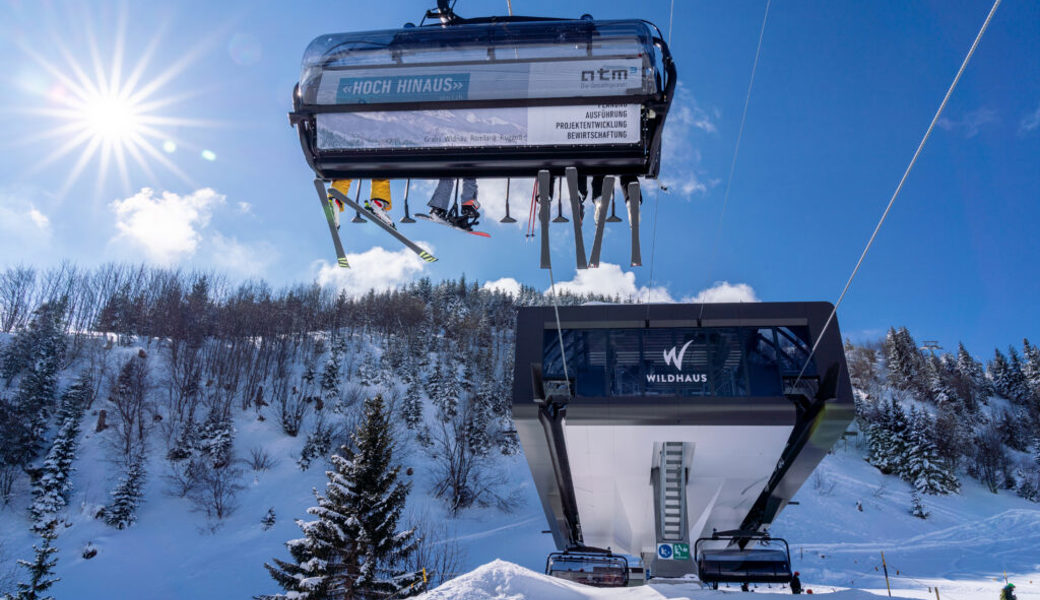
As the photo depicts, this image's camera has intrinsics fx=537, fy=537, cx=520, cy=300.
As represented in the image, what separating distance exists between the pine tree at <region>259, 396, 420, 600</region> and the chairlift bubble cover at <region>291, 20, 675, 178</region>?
12890mm

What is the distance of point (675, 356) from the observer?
15.6 meters

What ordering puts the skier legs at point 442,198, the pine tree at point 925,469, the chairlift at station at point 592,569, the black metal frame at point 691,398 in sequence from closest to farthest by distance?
the skier legs at point 442,198 < the chairlift at station at point 592,569 < the black metal frame at point 691,398 < the pine tree at point 925,469

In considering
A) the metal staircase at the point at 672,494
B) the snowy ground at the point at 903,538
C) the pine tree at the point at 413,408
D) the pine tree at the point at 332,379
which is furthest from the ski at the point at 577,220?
the pine tree at the point at 332,379

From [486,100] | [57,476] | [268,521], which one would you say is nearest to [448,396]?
[268,521]

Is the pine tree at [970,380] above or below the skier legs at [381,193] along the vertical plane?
above

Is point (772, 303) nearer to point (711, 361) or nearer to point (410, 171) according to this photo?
point (711, 361)

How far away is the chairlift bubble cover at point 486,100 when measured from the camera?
6555mm

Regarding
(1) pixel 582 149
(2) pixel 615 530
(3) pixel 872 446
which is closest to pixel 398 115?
(1) pixel 582 149

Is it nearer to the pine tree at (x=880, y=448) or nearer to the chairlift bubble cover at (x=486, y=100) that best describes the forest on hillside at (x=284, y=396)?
the pine tree at (x=880, y=448)

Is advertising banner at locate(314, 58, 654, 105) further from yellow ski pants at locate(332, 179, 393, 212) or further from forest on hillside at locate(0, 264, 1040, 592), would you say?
forest on hillside at locate(0, 264, 1040, 592)

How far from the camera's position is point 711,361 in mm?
15453

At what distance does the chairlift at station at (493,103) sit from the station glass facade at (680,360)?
31.0 feet

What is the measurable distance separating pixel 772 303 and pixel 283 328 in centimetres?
6141

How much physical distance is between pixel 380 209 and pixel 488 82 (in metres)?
2.26
